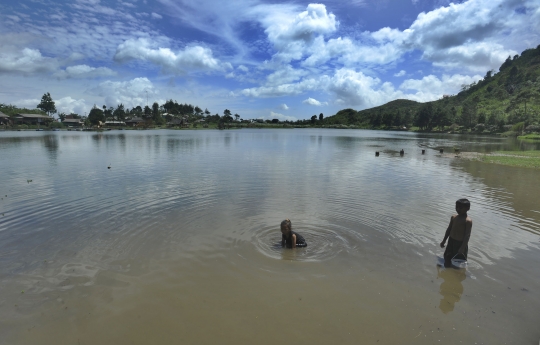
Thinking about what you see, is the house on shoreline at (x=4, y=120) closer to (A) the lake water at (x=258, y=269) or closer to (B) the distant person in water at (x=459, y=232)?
(A) the lake water at (x=258, y=269)

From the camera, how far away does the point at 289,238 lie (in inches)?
366

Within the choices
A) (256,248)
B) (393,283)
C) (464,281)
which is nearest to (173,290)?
(256,248)

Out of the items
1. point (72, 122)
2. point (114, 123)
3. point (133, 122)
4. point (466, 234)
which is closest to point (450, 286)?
point (466, 234)

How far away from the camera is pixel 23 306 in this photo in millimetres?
6484

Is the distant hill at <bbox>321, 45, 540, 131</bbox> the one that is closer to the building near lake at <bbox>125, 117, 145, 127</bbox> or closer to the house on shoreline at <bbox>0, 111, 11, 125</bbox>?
the building near lake at <bbox>125, 117, 145, 127</bbox>

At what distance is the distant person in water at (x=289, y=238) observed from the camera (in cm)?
900

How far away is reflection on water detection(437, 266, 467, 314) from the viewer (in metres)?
6.64

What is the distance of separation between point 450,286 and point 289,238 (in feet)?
14.7

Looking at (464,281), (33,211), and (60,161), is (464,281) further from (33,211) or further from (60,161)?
(60,161)

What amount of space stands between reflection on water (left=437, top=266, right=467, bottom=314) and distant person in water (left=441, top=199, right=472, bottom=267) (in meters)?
0.33

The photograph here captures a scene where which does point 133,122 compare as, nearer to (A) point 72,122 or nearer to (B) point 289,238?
(A) point 72,122

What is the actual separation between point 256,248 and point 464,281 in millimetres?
5877

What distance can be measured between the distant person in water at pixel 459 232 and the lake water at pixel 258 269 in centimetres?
55

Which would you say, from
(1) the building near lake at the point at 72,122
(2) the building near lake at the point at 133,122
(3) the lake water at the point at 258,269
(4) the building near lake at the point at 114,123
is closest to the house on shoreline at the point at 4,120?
(1) the building near lake at the point at 72,122
